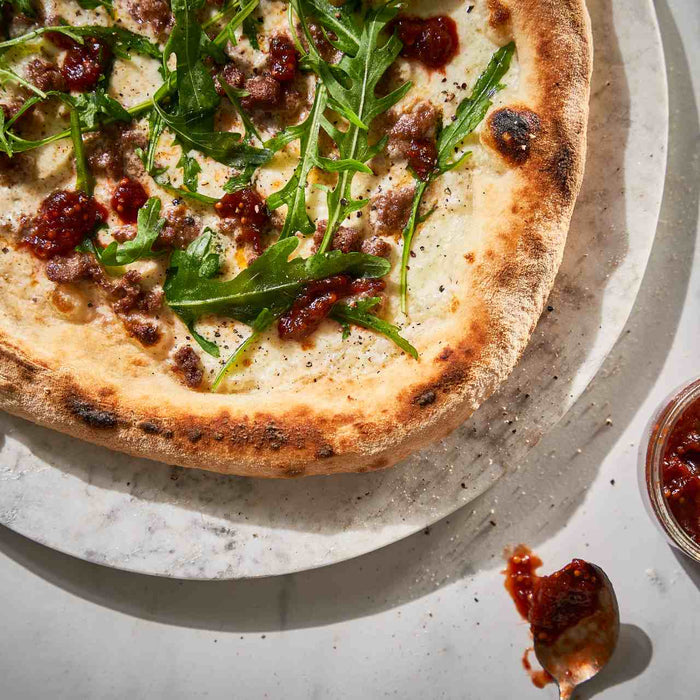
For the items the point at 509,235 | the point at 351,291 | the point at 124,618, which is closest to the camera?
the point at 509,235

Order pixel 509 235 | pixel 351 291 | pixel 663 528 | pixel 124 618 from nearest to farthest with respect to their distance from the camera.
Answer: pixel 509 235
pixel 351 291
pixel 663 528
pixel 124 618

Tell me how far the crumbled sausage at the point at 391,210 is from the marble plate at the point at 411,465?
69 centimetres

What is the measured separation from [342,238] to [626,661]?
226 centimetres

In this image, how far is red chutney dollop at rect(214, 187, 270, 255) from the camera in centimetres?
265

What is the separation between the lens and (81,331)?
263 centimetres

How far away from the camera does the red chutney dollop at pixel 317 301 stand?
254cm

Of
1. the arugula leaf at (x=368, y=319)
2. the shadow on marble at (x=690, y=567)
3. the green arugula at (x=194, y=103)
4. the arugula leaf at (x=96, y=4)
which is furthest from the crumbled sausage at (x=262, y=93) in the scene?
the shadow on marble at (x=690, y=567)

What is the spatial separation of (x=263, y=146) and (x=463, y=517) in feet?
5.96

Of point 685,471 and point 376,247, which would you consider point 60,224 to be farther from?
point 685,471

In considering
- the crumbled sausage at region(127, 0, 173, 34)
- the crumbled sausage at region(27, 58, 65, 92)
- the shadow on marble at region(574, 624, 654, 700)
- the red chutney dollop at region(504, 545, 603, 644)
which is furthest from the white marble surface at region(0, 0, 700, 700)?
the crumbled sausage at region(127, 0, 173, 34)

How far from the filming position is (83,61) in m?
2.72

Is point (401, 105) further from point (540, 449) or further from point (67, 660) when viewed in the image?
point (67, 660)

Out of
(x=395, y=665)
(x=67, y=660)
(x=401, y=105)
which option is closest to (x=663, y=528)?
(x=395, y=665)

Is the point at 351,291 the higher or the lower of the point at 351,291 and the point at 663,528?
the higher
